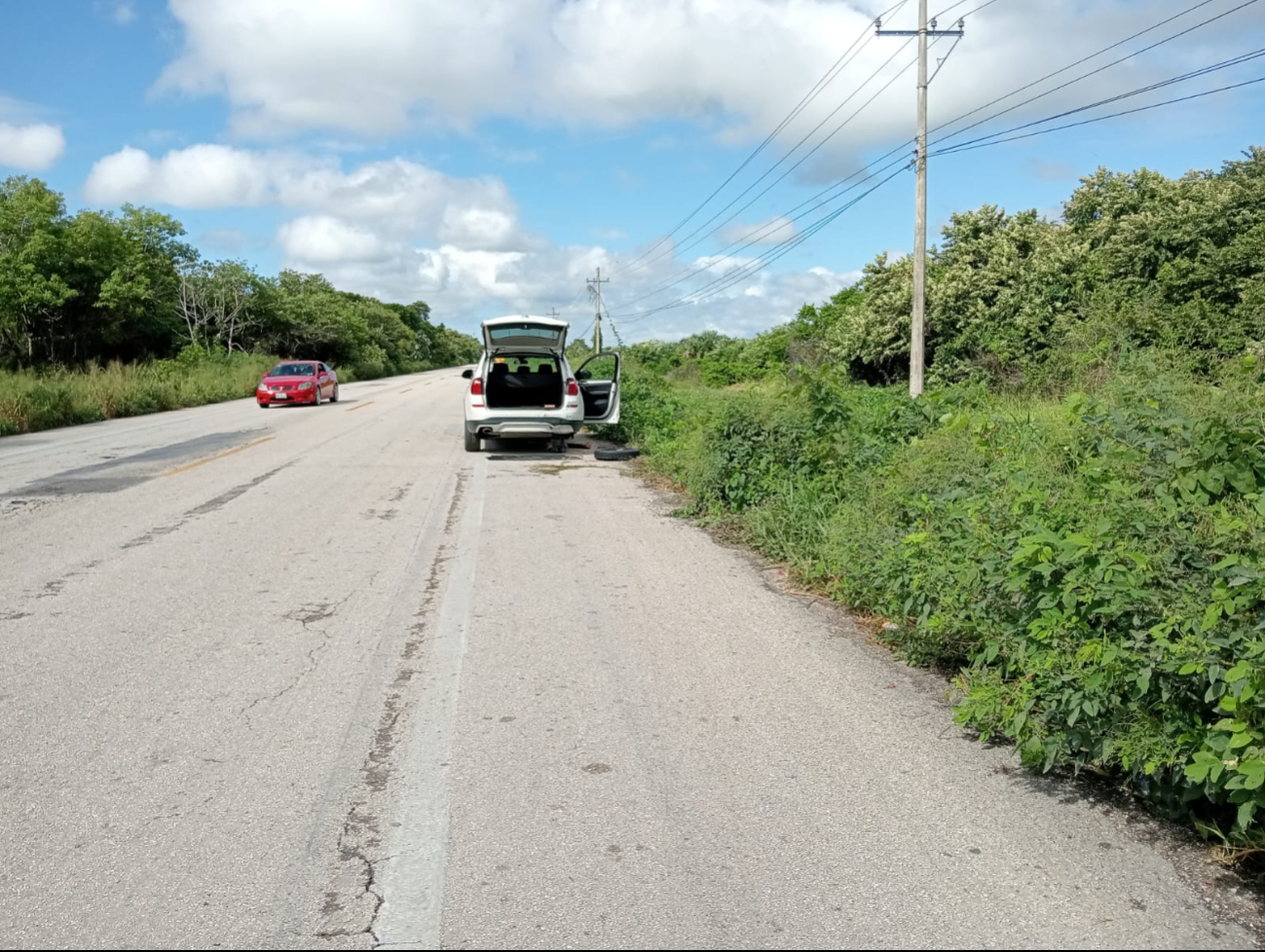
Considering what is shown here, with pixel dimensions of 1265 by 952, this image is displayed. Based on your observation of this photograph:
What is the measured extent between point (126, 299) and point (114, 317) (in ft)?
8.18

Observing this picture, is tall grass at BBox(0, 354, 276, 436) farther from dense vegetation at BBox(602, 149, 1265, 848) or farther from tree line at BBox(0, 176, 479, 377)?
dense vegetation at BBox(602, 149, 1265, 848)

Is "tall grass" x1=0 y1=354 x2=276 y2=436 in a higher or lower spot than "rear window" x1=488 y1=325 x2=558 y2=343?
lower

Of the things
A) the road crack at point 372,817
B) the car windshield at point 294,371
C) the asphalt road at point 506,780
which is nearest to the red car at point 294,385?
the car windshield at point 294,371

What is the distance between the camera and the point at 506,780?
13.2ft

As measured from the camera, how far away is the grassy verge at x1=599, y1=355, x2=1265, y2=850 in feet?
11.6

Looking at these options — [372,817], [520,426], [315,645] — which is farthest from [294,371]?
[372,817]

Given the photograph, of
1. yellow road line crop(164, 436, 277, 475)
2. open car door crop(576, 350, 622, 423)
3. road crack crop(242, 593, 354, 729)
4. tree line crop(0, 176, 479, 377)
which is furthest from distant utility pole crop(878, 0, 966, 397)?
tree line crop(0, 176, 479, 377)

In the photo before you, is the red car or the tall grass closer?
the tall grass

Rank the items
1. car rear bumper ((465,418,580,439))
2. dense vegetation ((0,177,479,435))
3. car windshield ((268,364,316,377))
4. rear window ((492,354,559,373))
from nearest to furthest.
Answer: car rear bumper ((465,418,580,439)) < rear window ((492,354,559,373)) < dense vegetation ((0,177,479,435)) < car windshield ((268,364,316,377))

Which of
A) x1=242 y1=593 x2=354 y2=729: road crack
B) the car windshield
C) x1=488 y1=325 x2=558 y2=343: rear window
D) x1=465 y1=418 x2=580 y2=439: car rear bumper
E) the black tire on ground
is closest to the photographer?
x1=242 y1=593 x2=354 y2=729: road crack

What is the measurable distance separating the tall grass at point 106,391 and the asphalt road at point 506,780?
1765 centimetres

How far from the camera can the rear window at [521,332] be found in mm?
17375

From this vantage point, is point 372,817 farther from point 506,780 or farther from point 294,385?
point 294,385

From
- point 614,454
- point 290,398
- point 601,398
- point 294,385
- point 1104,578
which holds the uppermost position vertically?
point 294,385
